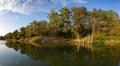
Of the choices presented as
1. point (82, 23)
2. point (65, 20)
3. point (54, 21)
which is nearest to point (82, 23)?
point (82, 23)

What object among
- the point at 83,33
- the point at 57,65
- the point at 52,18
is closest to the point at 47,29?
the point at 52,18

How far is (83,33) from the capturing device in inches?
4149

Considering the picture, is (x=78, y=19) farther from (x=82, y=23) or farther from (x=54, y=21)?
(x=54, y=21)

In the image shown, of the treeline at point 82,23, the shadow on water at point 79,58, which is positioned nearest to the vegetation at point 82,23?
the treeline at point 82,23

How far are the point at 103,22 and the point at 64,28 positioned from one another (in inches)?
728

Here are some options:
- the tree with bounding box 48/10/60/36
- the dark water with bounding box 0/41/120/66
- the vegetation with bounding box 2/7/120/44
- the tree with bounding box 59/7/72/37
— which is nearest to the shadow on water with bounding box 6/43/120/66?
the dark water with bounding box 0/41/120/66

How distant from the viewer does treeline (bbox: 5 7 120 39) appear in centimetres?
9831

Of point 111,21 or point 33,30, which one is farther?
point 33,30

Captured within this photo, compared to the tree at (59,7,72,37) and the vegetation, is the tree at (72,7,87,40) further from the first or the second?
the tree at (59,7,72,37)

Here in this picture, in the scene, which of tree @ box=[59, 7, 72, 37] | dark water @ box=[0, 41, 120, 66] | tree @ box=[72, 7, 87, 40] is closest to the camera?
dark water @ box=[0, 41, 120, 66]

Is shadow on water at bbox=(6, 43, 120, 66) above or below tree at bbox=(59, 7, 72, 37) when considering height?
below

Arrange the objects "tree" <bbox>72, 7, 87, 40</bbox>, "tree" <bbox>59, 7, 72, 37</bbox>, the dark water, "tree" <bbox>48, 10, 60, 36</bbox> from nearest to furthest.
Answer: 1. the dark water
2. "tree" <bbox>72, 7, 87, 40</bbox>
3. "tree" <bbox>59, 7, 72, 37</bbox>
4. "tree" <bbox>48, 10, 60, 36</bbox>

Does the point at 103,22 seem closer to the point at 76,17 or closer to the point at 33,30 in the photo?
the point at 76,17

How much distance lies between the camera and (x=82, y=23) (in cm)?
9994
